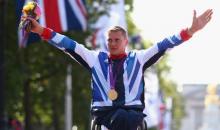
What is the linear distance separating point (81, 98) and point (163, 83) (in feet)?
154

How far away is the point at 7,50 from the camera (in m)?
30.4

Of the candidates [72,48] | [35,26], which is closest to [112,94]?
[72,48]

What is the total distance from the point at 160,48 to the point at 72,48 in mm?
779

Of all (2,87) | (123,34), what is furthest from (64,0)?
(123,34)

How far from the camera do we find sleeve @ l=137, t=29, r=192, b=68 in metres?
7.11

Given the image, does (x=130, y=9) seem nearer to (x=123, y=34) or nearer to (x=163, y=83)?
(x=123, y=34)

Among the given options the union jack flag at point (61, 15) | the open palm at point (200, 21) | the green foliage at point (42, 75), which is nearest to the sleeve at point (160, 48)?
the open palm at point (200, 21)

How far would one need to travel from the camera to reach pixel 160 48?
7152 mm

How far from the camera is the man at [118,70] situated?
688cm

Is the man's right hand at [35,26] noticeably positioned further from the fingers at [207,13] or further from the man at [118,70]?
the fingers at [207,13]

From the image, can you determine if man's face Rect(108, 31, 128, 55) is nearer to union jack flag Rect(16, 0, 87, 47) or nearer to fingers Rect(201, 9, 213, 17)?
fingers Rect(201, 9, 213, 17)

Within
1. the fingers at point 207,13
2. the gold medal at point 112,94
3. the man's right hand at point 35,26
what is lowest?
the gold medal at point 112,94

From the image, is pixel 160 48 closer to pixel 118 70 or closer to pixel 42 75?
pixel 118 70

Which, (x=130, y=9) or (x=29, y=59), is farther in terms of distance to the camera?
(x=130, y=9)
